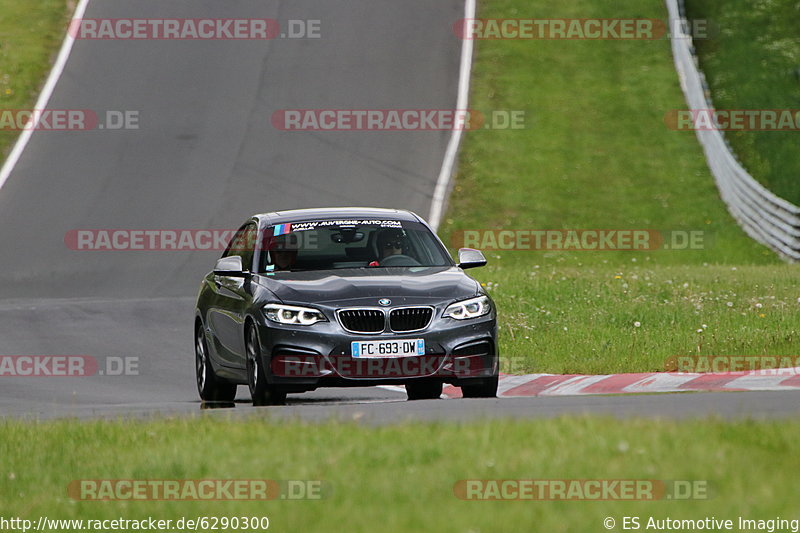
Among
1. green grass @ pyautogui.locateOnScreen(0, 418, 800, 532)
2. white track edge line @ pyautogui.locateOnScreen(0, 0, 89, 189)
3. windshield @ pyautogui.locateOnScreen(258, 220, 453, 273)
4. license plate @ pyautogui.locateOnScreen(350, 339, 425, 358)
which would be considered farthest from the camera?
white track edge line @ pyautogui.locateOnScreen(0, 0, 89, 189)

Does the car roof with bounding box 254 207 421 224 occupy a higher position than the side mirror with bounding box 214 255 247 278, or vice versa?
the car roof with bounding box 254 207 421 224

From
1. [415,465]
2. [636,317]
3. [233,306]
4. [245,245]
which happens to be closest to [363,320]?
[233,306]

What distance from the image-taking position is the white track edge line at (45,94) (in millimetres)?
28391

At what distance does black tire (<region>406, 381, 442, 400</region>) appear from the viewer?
41.6 feet

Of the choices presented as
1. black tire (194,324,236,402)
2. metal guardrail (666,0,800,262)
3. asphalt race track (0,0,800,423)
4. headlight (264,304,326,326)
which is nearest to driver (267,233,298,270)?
headlight (264,304,326,326)

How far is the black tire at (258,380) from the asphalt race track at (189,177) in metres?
0.16

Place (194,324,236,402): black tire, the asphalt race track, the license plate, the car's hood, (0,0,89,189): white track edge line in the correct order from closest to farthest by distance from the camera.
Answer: the license plate, the car's hood, (194,324,236,402): black tire, the asphalt race track, (0,0,89,189): white track edge line

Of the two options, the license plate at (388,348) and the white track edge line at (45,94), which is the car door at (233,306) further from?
the white track edge line at (45,94)

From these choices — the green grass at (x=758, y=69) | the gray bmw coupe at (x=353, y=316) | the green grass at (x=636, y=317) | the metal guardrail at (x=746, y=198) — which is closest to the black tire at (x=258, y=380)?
the gray bmw coupe at (x=353, y=316)

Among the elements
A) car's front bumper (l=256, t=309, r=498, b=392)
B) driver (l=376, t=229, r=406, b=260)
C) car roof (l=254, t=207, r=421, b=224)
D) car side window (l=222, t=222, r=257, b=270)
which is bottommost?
car's front bumper (l=256, t=309, r=498, b=392)

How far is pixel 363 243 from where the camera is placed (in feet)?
43.2

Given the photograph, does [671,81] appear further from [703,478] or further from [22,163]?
[703,478]

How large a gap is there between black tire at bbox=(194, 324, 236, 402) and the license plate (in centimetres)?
240

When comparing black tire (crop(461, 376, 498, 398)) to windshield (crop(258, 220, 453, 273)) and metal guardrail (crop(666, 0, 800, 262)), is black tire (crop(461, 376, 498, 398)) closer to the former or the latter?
windshield (crop(258, 220, 453, 273))
